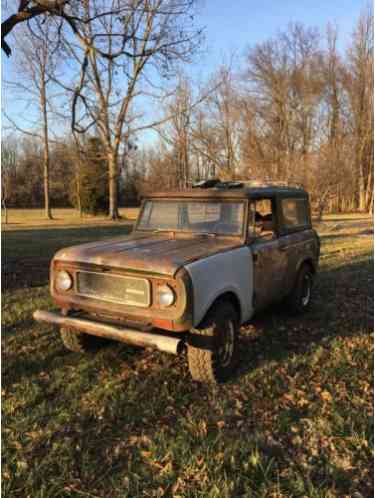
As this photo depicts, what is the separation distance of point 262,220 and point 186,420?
2813 mm

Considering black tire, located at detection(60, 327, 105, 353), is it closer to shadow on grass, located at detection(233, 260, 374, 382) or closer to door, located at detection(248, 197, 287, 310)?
shadow on grass, located at detection(233, 260, 374, 382)

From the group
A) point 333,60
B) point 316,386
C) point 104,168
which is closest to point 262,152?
point 104,168

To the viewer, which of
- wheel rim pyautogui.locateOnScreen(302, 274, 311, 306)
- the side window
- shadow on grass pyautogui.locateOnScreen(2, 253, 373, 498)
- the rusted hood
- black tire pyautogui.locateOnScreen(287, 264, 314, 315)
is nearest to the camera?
shadow on grass pyautogui.locateOnScreen(2, 253, 373, 498)

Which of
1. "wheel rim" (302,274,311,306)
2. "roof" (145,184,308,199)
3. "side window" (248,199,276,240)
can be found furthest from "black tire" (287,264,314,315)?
"roof" (145,184,308,199)

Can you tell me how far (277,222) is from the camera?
4.98 meters

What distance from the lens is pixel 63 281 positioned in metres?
3.90

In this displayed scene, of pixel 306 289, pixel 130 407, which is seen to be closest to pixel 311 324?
pixel 306 289

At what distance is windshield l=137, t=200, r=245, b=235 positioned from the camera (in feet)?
14.3

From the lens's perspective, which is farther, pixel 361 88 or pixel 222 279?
pixel 361 88

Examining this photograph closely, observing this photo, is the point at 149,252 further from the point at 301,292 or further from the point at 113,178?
the point at 113,178

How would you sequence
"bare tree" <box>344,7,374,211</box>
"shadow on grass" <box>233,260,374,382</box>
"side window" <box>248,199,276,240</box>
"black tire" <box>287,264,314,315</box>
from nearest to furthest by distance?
"side window" <box>248,199,276,240</box> → "shadow on grass" <box>233,260,374,382</box> → "black tire" <box>287,264,314,315</box> → "bare tree" <box>344,7,374,211</box>

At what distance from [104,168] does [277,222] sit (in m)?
29.4

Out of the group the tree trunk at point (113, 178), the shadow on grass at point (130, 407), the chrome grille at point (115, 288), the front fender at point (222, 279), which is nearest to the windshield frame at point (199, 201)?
the front fender at point (222, 279)

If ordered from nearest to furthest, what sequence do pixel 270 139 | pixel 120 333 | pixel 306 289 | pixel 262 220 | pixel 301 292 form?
1. pixel 120 333
2. pixel 262 220
3. pixel 301 292
4. pixel 306 289
5. pixel 270 139
